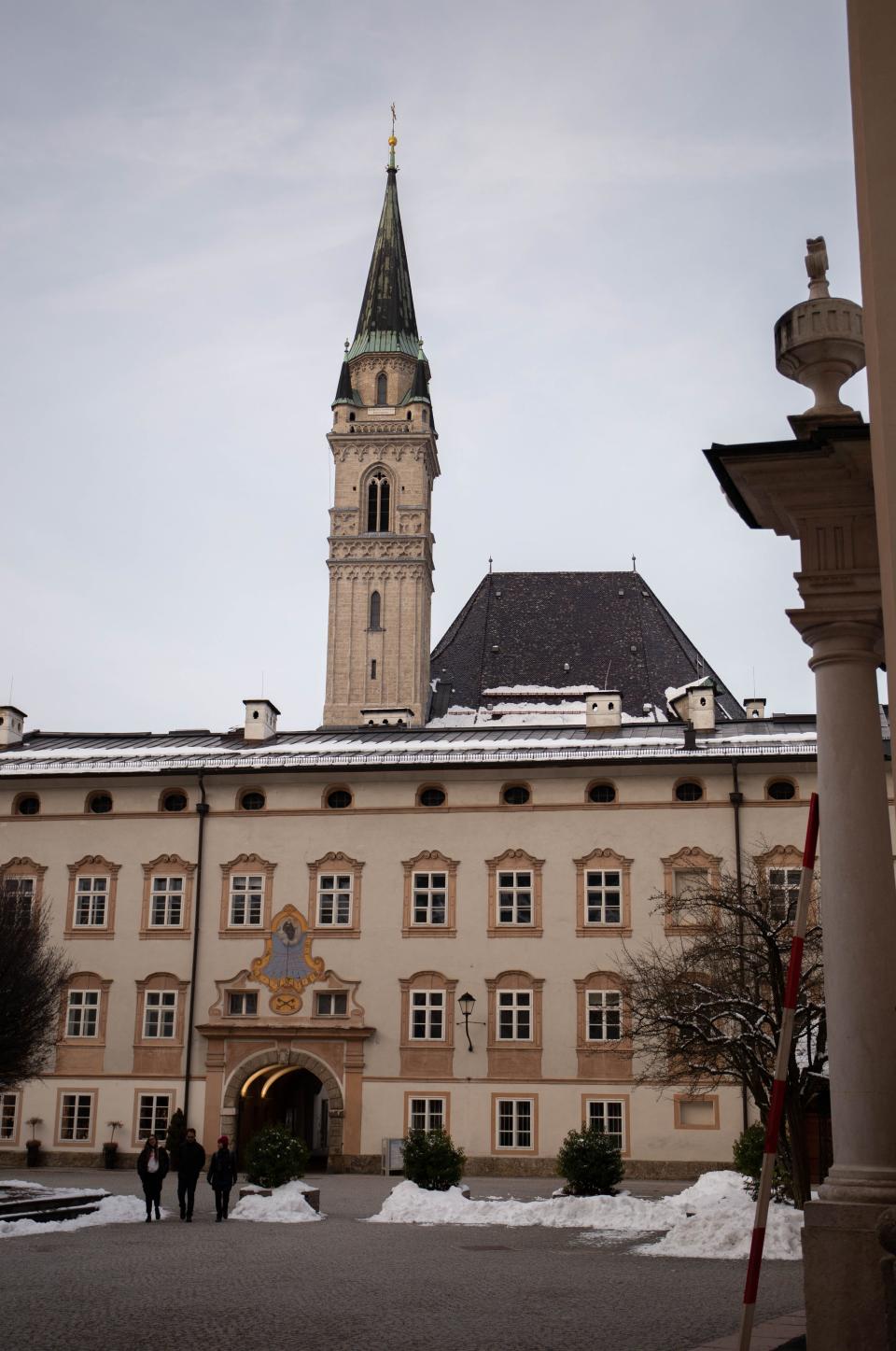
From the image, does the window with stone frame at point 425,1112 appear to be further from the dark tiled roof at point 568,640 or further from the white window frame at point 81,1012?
the dark tiled roof at point 568,640

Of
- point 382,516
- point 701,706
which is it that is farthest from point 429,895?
point 382,516

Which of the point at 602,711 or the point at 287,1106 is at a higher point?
the point at 602,711

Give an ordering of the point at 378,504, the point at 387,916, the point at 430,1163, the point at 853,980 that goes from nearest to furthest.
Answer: the point at 853,980
the point at 430,1163
the point at 387,916
the point at 378,504

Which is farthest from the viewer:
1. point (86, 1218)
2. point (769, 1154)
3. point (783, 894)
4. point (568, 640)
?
point (568, 640)

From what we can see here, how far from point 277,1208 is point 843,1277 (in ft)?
56.0

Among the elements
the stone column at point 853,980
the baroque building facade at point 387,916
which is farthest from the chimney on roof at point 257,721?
the stone column at point 853,980

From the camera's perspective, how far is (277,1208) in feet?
79.0

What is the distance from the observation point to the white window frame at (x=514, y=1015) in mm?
37062

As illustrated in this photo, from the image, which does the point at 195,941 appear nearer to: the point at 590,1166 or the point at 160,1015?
the point at 160,1015

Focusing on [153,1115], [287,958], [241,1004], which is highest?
[287,958]

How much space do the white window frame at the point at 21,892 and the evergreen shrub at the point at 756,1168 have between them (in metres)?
14.3

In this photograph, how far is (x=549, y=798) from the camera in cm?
3850

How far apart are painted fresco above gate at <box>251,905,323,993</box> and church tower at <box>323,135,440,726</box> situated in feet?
143

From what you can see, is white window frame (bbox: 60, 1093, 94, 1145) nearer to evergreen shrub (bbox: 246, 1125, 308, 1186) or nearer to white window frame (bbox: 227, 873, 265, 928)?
white window frame (bbox: 227, 873, 265, 928)
